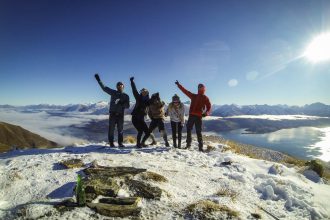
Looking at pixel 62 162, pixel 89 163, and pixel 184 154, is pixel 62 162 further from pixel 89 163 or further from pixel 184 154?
pixel 184 154

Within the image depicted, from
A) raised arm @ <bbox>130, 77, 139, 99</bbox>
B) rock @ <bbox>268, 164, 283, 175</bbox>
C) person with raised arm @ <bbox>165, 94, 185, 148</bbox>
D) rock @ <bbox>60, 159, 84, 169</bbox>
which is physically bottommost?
rock @ <bbox>268, 164, 283, 175</bbox>

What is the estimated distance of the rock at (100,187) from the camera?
6.11 meters

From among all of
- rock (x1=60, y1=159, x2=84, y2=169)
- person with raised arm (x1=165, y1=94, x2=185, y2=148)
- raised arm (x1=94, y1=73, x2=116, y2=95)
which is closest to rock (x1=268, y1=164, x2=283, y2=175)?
person with raised arm (x1=165, y1=94, x2=185, y2=148)

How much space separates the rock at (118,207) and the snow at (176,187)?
155 mm

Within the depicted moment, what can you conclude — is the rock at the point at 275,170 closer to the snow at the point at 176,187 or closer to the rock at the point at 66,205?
the snow at the point at 176,187

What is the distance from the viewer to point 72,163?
8523mm

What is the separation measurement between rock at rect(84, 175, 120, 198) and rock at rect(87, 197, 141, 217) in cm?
31

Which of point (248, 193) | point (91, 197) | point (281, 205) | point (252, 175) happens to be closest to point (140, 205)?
point (91, 197)

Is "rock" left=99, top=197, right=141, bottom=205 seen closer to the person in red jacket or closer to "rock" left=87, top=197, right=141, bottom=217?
"rock" left=87, top=197, right=141, bottom=217

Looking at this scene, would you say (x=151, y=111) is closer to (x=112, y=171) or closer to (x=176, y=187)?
(x=112, y=171)

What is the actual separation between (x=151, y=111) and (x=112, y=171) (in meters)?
5.77

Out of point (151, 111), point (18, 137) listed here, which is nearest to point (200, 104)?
point (151, 111)

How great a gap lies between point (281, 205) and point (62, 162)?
6975 millimetres

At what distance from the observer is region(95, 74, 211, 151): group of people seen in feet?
39.3
